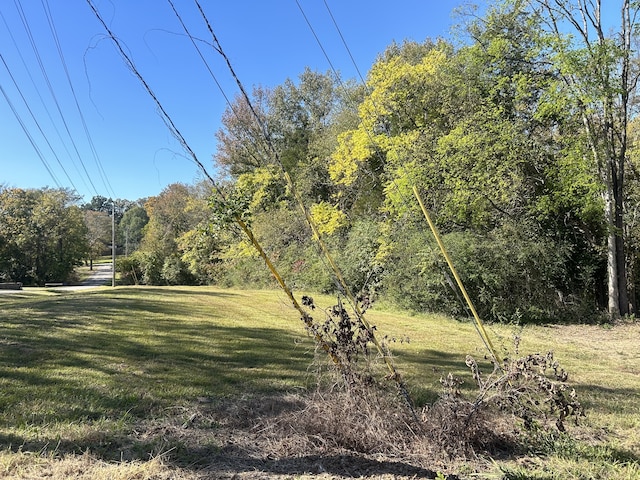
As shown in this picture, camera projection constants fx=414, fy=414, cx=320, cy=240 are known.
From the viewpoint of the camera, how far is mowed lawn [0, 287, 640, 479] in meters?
2.85

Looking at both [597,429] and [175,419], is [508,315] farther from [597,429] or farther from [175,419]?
[175,419]

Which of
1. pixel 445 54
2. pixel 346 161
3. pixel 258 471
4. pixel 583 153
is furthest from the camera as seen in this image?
pixel 346 161

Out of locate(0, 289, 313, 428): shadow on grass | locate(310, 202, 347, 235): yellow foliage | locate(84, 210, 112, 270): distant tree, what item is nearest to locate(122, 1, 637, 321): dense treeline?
locate(310, 202, 347, 235): yellow foliage

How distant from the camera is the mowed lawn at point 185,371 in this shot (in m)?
2.85

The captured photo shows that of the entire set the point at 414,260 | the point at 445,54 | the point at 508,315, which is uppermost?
the point at 445,54

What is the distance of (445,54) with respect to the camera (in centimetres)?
1448

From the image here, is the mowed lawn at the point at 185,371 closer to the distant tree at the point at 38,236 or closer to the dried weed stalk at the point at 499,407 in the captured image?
the dried weed stalk at the point at 499,407

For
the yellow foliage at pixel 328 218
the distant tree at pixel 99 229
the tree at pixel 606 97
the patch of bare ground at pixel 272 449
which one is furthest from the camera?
the distant tree at pixel 99 229

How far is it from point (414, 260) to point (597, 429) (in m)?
9.43

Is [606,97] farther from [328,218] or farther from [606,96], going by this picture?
[328,218]

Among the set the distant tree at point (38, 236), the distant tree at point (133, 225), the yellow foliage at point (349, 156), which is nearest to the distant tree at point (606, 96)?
the yellow foliage at point (349, 156)

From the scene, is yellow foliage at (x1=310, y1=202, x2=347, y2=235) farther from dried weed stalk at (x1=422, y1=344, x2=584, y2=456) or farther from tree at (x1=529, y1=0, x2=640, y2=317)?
dried weed stalk at (x1=422, y1=344, x2=584, y2=456)

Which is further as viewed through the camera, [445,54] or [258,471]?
[445,54]

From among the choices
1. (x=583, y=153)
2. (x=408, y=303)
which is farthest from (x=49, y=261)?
(x=583, y=153)
